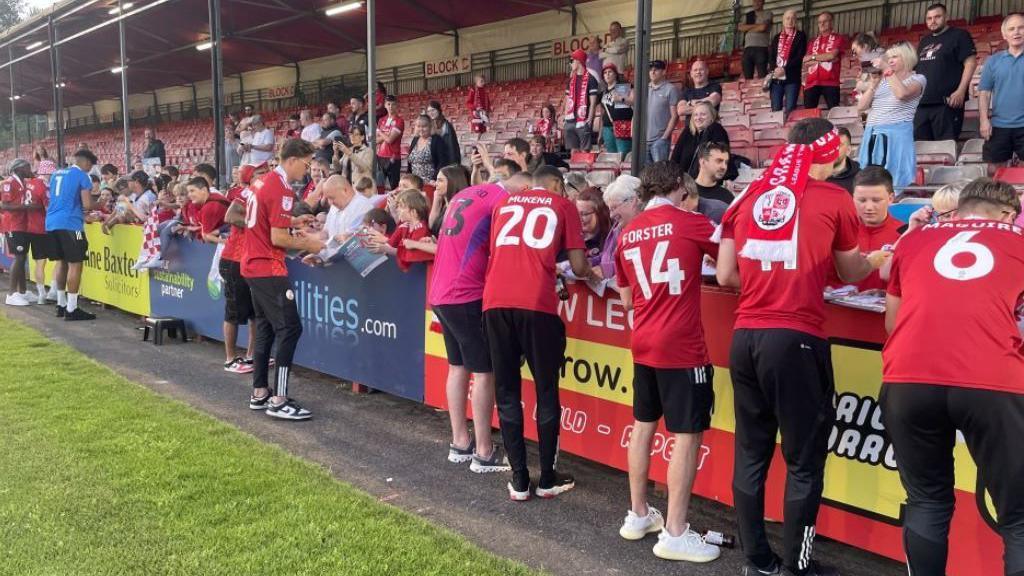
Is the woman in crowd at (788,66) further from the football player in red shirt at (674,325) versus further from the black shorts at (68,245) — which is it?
the black shorts at (68,245)

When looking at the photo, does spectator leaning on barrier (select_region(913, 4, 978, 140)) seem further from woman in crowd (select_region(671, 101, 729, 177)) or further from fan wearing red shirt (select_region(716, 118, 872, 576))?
fan wearing red shirt (select_region(716, 118, 872, 576))

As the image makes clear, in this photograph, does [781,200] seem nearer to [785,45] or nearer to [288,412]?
[288,412]

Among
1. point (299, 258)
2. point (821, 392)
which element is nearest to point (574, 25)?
point (299, 258)

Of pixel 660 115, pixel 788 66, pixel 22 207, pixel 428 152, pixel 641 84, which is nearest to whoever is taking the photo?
pixel 641 84

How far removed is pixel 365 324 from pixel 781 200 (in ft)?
13.4

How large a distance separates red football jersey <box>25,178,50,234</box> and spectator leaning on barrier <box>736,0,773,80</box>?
34.4 ft

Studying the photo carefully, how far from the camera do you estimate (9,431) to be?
5105mm

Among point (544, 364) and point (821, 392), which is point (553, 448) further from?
point (821, 392)

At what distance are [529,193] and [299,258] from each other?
3515 mm

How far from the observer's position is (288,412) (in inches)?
229

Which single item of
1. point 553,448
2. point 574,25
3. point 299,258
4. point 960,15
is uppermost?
point 574,25

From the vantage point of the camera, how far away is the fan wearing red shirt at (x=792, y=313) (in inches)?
120

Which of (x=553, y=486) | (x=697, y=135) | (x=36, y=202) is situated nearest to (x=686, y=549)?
(x=553, y=486)

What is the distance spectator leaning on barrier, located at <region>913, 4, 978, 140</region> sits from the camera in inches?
282
